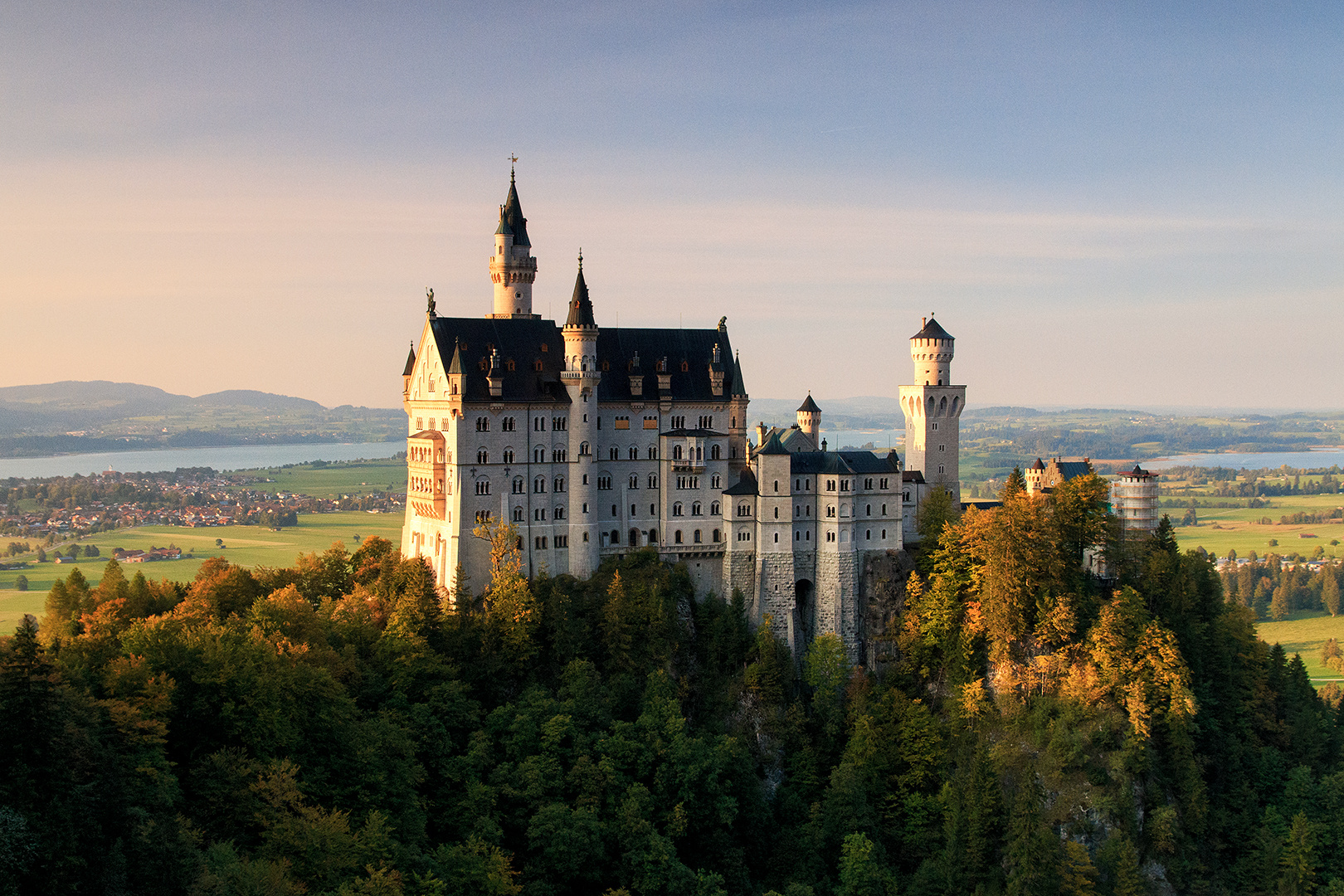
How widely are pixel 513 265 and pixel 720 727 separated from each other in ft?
110

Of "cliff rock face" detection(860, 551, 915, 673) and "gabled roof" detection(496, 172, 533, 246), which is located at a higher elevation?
"gabled roof" detection(496, 172, 533, 246)

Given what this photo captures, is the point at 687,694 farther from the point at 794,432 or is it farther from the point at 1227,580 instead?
the point at 1227,580

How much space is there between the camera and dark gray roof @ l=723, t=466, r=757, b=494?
265 feet

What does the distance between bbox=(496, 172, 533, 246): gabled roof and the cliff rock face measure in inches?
1259

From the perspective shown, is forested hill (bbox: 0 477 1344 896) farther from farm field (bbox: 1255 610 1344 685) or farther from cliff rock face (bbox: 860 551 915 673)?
farm field (bbox: 1255 610 1344 685)

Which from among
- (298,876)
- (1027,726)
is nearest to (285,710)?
(298,876)

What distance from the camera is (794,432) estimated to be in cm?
8412

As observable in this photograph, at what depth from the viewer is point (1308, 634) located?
6535 inches

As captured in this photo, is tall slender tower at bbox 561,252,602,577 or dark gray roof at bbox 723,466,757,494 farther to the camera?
dark gray roof at bbox 723,466,757,494

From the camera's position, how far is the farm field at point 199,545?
103 meters

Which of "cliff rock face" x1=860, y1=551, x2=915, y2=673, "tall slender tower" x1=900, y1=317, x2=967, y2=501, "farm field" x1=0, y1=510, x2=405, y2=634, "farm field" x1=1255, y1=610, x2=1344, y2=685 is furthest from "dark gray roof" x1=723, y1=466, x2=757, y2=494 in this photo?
"farm field" x1=1255, y1=610, x2=1344, y2=685

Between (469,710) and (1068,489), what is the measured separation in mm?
41094

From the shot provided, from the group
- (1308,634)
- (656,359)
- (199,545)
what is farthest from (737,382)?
(1308,634)

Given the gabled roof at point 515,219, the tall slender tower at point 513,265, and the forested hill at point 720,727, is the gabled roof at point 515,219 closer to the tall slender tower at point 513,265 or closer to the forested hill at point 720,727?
the tall slender tower at point 513,265
